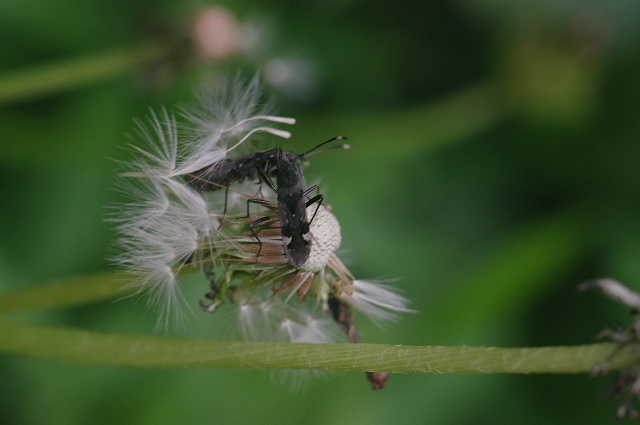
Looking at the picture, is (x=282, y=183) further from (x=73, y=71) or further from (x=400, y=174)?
(x=400, y=174)

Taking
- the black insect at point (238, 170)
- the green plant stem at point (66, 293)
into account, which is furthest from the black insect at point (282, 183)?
the green plant stem at point (66, 293)

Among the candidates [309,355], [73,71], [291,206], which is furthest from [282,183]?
[73,71]

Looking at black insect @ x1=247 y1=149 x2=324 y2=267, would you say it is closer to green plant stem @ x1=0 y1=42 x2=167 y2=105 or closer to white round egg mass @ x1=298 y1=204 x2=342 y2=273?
white round egg mass @ x1=298 y1=204 x2=342 y2=273

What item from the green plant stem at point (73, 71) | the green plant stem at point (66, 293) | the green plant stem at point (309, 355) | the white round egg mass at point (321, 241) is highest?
the green plant stem at point (73, 71)

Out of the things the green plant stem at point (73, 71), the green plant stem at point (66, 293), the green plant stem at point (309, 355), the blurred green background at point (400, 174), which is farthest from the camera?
the blurred green background at point (400, 174)

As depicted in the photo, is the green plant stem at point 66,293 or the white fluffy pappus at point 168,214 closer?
the white fluffy pappus at point 168,214

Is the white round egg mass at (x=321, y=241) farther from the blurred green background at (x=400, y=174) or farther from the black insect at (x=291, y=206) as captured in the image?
the blurred green background at (x=400, y=174)

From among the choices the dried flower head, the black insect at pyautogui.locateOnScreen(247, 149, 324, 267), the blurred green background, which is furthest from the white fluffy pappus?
the blurred green background
